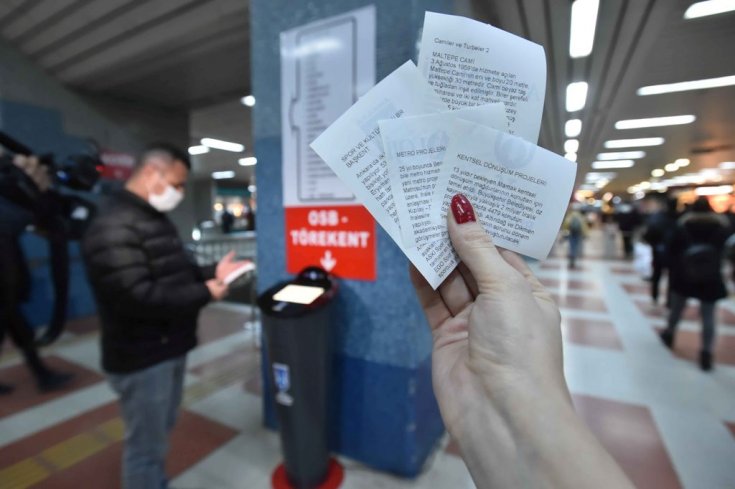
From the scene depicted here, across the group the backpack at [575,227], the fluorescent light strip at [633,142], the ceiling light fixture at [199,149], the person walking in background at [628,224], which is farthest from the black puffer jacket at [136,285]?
the person walking in background at [628,224]

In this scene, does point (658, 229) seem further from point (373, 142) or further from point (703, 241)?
point (373, 142)

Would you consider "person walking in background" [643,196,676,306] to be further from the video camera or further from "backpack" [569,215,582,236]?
the video camera

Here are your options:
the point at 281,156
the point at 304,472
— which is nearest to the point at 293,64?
the point at 281,156

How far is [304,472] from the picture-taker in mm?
1688

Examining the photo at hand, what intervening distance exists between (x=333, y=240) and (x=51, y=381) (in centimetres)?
255

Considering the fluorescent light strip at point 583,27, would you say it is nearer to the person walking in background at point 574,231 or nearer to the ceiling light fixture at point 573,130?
the ceiling light fixture at point 573,130

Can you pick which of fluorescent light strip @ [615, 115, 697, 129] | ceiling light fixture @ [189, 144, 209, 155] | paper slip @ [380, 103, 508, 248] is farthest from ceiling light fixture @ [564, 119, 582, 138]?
ceiling light fixture @ [189, 144, 209, 155]

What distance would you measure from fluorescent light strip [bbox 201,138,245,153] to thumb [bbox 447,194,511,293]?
28.2ft

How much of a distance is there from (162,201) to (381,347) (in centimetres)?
124

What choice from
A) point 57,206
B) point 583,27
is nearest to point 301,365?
point 57,206

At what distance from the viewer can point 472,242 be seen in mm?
646

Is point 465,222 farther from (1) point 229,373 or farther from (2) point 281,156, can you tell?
(1) point 229,373

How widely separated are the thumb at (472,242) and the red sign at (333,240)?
106cm

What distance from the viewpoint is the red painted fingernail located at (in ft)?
2.10
